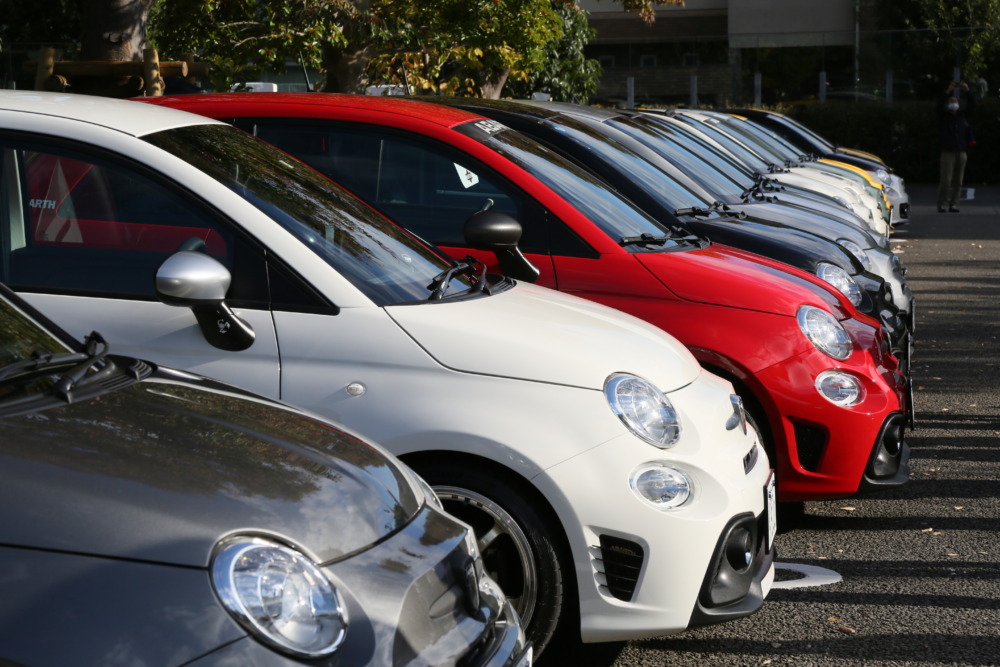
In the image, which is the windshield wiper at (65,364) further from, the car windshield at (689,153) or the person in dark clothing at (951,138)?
the person in dark clothing at (951,138)

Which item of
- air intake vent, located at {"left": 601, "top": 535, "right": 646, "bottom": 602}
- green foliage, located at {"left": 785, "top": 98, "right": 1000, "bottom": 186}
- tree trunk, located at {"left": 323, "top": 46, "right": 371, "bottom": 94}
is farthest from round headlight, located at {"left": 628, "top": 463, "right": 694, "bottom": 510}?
green foliage, located at {"left": 785, "top": 98, "right": 1000, "bottom": 186}

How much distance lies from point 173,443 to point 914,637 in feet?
9.29

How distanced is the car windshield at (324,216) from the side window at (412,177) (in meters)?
0.79

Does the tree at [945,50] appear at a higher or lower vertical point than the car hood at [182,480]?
lower

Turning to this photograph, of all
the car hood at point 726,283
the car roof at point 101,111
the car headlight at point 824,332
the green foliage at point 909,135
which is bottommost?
the green foliage at point 909,135

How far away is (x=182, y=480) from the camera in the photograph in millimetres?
2238

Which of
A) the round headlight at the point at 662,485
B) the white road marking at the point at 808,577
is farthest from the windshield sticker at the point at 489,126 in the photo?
the round headlight at the point at 662,485

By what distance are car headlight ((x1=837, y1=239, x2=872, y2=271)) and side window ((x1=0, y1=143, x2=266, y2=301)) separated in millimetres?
4960

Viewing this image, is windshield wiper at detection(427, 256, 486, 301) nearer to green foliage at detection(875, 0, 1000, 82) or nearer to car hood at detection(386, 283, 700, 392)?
car hood at detection(386, 283, 700, 392)

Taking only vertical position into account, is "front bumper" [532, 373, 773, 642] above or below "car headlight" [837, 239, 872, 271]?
above

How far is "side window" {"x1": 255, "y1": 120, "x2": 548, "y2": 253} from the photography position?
522 centimetres

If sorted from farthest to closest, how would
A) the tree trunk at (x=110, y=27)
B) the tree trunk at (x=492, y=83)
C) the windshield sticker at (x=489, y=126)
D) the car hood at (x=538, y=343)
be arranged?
the tree trunk at (x=492, y=83), the tree trunk at (x=110, y=27), the windshield sticker at (x=489, y=126), the car hood at (x=538, y=343)

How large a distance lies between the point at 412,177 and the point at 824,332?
1850 mm

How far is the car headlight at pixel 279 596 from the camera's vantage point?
2.04 m
